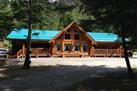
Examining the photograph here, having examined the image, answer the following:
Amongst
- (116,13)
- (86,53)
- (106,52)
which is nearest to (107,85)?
(116,13)

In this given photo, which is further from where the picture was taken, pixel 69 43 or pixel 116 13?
pixel 69 43

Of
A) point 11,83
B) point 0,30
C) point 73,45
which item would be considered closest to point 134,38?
point 11,83

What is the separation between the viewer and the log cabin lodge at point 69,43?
5294 centimetres

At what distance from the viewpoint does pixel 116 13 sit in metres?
22.5

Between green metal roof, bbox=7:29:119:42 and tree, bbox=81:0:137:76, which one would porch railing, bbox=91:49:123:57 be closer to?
green metal roof, bbox=7:29:119:42

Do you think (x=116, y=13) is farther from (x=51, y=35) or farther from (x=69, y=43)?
(x=69, y=43)

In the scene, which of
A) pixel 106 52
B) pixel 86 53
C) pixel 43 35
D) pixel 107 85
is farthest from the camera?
pixel 106 52

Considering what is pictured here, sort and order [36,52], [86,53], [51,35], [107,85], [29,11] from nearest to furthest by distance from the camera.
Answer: [107,85] → [29,11] → [36,52] → [51,35] → [86,53]

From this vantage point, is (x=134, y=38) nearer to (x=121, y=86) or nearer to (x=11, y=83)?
(x=121, y=86)

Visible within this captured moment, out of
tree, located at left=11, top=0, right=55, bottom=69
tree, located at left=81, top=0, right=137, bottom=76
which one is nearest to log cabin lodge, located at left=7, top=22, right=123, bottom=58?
tree, located at left=11, top=0, right=55, bottom=69

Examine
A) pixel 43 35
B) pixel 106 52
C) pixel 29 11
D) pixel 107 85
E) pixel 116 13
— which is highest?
pixel 29 11

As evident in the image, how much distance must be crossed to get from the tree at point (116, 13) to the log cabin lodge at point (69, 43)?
28211 mm

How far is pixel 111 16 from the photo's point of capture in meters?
22.9

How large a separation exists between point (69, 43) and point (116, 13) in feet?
→ 109
